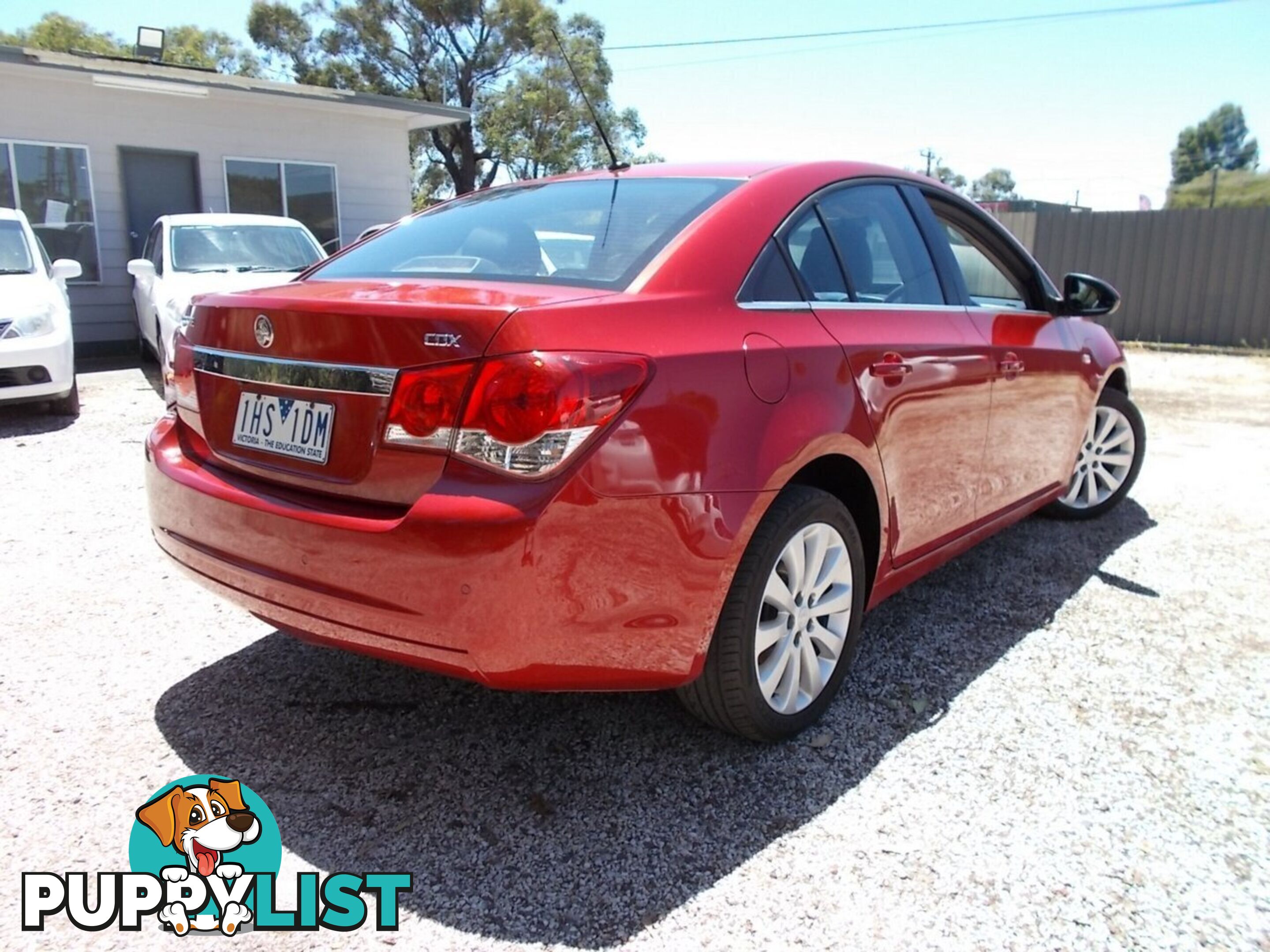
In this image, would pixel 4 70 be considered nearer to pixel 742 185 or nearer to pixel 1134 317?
pixel 742 185

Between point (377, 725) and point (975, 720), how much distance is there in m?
1.81

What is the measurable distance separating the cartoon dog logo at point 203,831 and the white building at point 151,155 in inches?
430

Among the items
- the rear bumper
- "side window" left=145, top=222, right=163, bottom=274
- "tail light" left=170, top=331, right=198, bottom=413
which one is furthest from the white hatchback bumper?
the rear bumper

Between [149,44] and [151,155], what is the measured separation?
367 cm

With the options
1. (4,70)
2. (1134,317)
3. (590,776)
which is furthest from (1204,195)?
(590,776)

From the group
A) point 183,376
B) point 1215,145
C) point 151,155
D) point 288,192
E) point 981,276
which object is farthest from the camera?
point 1215,145

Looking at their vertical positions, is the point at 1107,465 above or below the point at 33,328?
below

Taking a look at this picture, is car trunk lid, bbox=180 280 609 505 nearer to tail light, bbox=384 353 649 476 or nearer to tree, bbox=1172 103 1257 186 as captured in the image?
tail light, bbox=384 353 649 476

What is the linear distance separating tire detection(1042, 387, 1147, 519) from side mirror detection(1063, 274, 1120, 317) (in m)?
0.70

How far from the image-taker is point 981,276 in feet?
12.7

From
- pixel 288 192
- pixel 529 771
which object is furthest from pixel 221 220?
pixel 529 771

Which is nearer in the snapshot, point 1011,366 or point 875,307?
point 875,307

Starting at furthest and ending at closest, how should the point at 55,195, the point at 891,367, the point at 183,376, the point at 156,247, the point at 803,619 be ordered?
the point at 55,195 < the point at 156,247 < the point at 891,367 < the point at 183,376 < the point at 803,619

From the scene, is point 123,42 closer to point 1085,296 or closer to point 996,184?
point 1085,296
